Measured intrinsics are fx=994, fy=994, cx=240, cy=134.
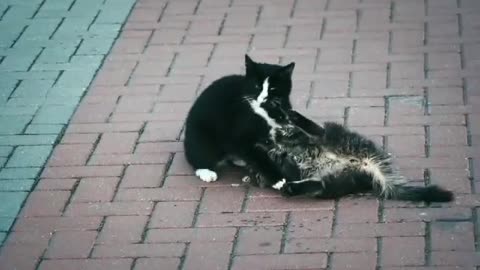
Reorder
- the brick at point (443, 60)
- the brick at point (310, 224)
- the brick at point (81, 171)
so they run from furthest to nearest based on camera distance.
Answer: the brick at point (443, 60), the brick at point (81, 171), the brick at point (310, 224)

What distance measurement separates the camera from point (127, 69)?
264 inches

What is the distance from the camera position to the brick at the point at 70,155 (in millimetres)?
5637

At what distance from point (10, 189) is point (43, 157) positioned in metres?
0.36

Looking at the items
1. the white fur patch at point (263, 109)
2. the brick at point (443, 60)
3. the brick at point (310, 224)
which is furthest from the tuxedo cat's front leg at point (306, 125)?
the brick at point (443, 60)

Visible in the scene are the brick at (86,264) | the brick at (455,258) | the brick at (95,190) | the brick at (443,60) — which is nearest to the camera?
Answer: the brick at (455,258)

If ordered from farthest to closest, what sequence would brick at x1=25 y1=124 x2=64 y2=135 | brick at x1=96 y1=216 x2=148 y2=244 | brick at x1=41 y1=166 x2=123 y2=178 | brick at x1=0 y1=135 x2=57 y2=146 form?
brick at x1=25 y1=124 x2=64 y2=135
brick at x1=0 y1=135 x2=57 y2=146
brick at x1=41 y1=166 x2=123 y2=178
brick at x1=96 y1=216 x2=148 y2=244

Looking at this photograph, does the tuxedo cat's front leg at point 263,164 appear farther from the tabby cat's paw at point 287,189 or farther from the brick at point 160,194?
the brick at point 160,194

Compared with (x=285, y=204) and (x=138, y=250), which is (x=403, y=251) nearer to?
(x=285, y=204)

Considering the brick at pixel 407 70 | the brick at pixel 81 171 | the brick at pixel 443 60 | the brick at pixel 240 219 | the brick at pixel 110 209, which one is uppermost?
the brick at pixel 240 219

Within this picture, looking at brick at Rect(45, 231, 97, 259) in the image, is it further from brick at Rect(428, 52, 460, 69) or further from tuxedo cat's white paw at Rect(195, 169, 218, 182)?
brick at Rect(428, 52, 460, 69)

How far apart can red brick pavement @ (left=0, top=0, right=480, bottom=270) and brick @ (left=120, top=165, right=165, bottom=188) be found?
1cm

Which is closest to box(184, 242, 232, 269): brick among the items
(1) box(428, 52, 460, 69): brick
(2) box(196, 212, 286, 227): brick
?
(2) box(196, 212, 286, 227): brick

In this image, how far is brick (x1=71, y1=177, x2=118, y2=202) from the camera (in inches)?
207

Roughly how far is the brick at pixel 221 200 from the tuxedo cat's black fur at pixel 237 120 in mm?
111
